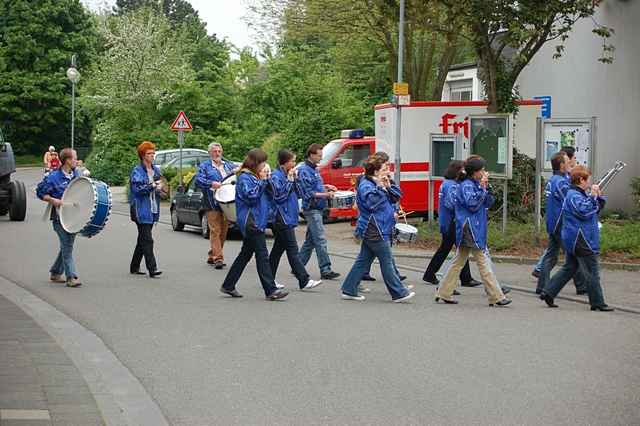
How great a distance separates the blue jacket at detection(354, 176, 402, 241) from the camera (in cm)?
1174

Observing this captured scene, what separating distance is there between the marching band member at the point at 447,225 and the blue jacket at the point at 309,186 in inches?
63.7

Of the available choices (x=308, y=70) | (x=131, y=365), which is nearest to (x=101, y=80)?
(x=308, y=70)

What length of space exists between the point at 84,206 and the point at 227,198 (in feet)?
9.04

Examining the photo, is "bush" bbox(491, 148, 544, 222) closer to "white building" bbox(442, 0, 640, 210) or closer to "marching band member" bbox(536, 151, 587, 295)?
"white building" bbox(442, 0, 640, 210)

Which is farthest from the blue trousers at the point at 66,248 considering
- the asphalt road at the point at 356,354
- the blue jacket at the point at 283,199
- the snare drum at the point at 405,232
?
the snare drum at the point at 405,232

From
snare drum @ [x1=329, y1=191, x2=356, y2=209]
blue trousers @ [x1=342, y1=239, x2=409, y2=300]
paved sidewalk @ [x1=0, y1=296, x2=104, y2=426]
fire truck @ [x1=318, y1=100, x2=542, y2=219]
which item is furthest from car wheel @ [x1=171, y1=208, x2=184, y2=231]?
paved sidewalk @ [x1=0, y1=296, x2=104, y2=426]

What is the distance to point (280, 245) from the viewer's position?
1280 centimetres

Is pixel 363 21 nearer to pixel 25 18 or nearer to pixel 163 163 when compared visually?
pixel 163 163

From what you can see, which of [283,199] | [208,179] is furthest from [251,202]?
[208,179]

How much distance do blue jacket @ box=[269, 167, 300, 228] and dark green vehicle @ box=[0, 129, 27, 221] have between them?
45.0 ft

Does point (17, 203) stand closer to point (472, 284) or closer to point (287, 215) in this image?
point (287, 215)

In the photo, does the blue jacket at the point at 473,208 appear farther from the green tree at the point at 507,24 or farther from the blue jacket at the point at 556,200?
the green tree at the point at 507,24

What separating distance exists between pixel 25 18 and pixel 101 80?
2712 centimetres

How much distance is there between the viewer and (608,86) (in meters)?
24.3
